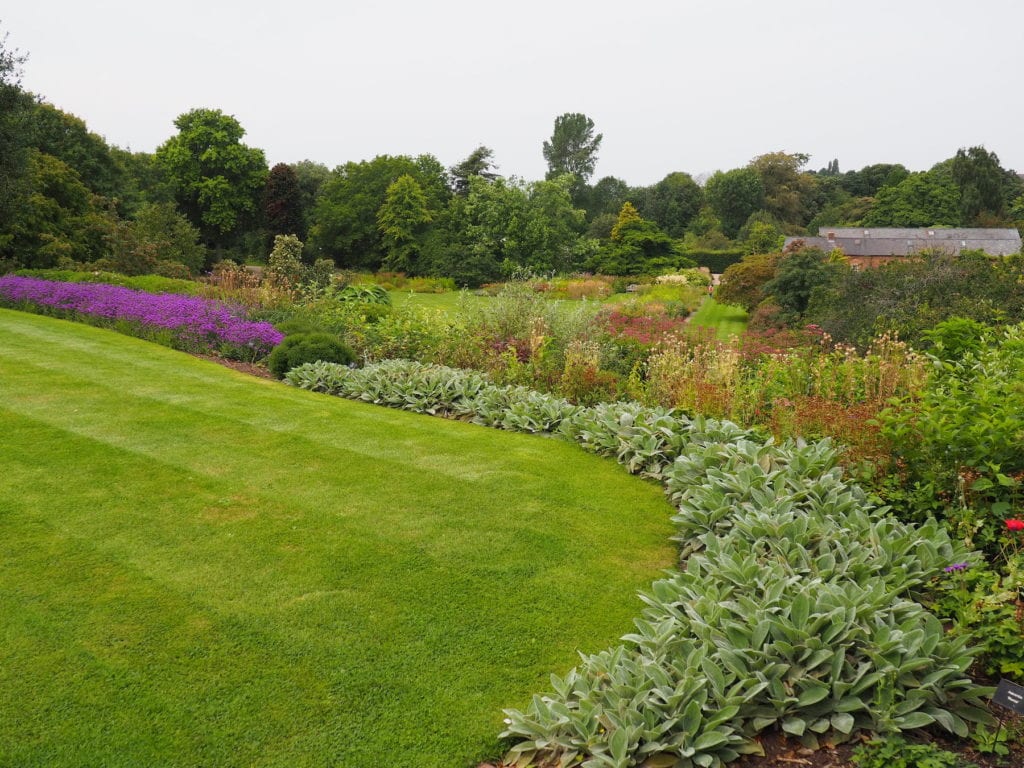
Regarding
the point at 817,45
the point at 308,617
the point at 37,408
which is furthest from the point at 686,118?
the point at 308,617

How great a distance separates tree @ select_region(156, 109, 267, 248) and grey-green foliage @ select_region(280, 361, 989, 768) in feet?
121

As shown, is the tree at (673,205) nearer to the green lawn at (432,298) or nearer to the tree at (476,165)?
the tree at (476,165)

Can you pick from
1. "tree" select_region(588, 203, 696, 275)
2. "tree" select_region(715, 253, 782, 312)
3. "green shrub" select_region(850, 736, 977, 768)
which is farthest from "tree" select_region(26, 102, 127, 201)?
"green shrub" select_region(850, 736, 977, 768)

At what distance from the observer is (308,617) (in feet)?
11.3

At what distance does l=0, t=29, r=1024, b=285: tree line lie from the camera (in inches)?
787

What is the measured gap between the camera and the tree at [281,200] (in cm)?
3538

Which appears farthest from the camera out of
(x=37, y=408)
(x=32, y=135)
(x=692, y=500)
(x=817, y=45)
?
(x=32, y=135)

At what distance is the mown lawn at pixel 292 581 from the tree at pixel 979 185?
180 feet

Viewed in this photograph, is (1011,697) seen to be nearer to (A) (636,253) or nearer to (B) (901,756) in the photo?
(B) (901,756)

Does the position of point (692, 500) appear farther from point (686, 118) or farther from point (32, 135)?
point (686, 118)

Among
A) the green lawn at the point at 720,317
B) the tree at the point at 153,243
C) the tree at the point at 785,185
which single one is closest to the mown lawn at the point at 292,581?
the green lawn at the point at 720,317

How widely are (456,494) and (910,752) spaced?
10.9 feet

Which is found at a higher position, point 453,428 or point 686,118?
point 686,118

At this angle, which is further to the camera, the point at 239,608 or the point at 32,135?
the point at 32,135
